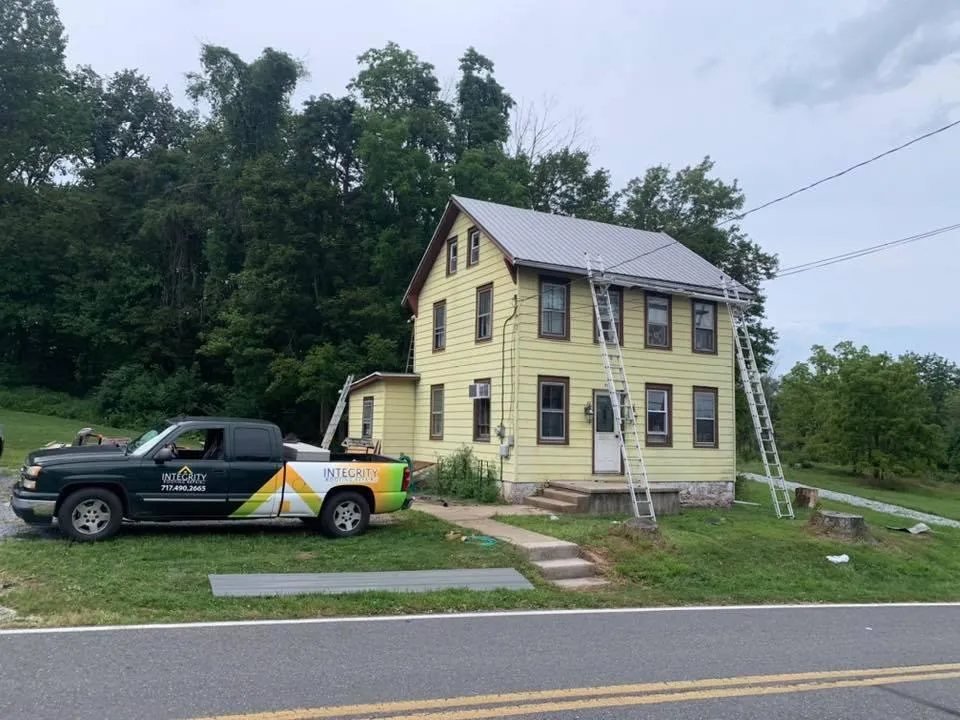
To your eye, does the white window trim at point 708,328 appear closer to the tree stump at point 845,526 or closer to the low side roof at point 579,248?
the low side roof at point 579,248

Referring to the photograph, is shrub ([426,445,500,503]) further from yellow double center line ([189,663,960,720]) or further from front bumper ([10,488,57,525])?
yellow double center line ([189,663,960,720])

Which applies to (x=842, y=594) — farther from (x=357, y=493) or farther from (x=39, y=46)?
(x=39, y=46)

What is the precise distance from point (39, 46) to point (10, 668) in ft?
157

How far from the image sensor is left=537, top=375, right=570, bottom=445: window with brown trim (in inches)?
667

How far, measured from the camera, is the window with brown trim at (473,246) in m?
19.2

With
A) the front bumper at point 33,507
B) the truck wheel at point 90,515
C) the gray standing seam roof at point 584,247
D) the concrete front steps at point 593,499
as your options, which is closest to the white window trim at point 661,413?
the concrete front steps at point 593,499

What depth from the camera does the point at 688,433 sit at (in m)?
18.8

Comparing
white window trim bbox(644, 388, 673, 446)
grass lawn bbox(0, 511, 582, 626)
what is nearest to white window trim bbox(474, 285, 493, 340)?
white window trim bbox(644, 388, 673, 446)

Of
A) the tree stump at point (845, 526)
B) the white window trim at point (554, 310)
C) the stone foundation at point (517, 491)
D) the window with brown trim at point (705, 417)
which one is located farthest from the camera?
the window with brown trim at point (705, 417)

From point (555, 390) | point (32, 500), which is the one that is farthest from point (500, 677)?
point (555, 390)

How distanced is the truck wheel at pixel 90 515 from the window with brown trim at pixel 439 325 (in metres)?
11.7

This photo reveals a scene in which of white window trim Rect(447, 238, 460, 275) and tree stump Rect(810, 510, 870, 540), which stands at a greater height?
white window trim Rect(447, 238, 460, 275)

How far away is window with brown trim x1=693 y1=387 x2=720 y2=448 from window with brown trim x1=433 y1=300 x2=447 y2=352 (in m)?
7.04

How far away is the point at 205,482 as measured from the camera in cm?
1042
